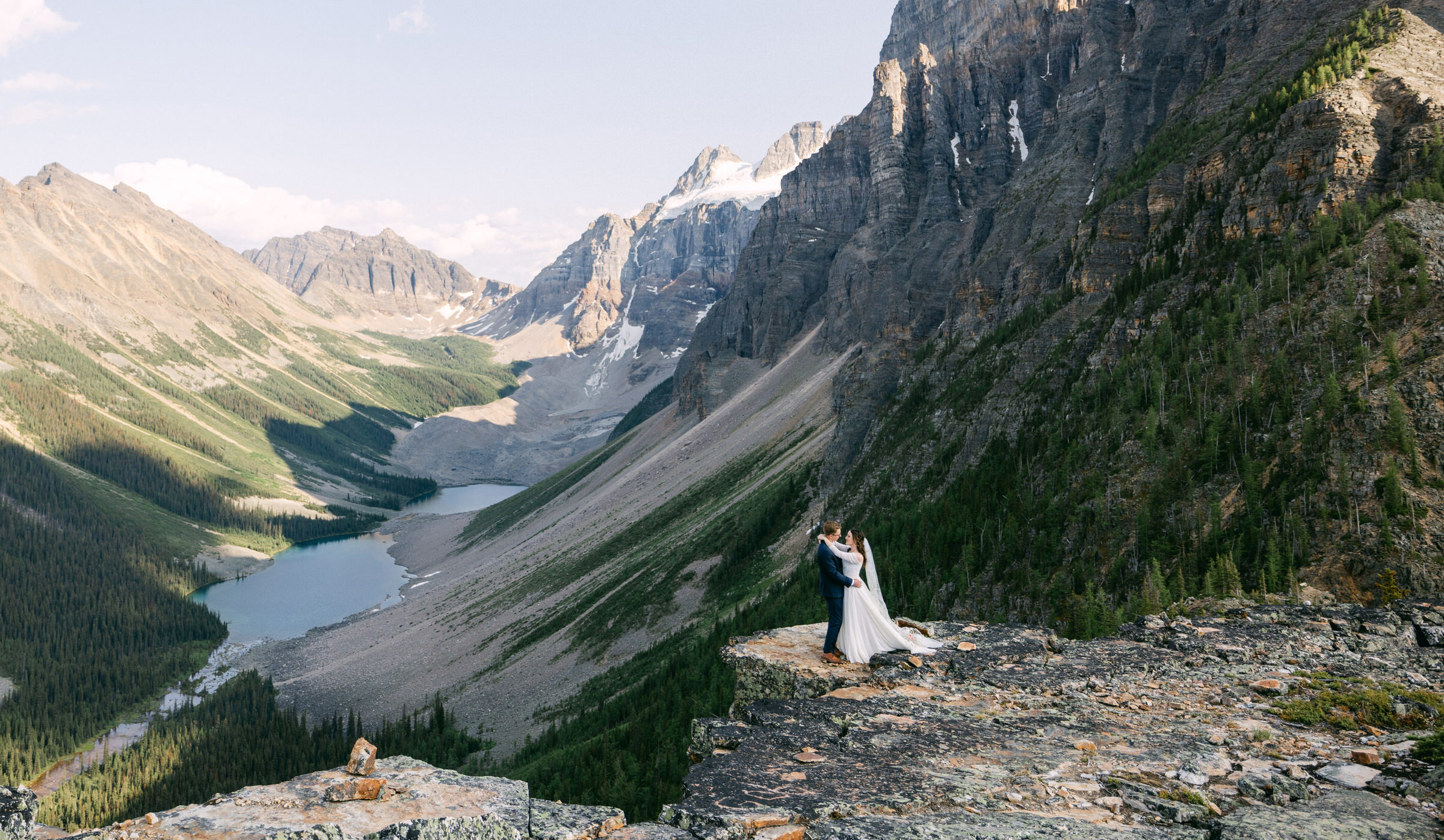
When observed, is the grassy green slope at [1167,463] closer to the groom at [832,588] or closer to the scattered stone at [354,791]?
the groom at [832,588]

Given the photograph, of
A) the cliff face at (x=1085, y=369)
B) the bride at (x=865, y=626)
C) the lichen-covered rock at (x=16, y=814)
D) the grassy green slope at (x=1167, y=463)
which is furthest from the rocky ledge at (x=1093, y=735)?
the cliff face at (x=1085, y=369)

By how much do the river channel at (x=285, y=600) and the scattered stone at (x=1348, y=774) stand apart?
340ft

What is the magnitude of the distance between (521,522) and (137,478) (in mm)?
108298

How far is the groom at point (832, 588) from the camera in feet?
50.9

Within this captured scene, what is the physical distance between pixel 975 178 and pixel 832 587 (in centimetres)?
11660

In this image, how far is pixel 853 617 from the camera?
15.7 metres

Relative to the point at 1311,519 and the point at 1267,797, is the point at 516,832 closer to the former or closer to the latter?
the point at 1267,797

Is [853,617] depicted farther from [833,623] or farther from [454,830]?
[454,830]

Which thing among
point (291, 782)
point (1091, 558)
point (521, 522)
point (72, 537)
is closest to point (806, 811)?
point (291, 782)

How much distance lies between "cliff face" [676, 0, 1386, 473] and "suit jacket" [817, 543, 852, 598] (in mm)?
36748

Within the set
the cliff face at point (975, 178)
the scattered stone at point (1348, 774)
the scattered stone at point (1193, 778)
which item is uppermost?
the cliff face at point (975, 178)

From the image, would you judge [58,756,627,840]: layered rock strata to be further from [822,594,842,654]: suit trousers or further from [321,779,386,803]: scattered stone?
[822,594,842,654]: suit trousers

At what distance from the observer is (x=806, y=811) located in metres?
9.59

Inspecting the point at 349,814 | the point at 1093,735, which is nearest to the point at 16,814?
the point at 349,814
